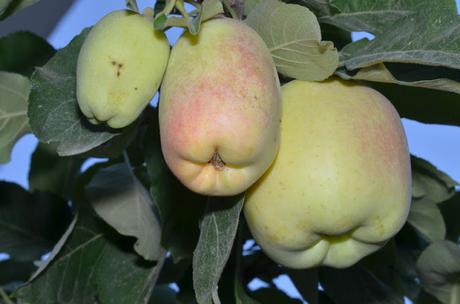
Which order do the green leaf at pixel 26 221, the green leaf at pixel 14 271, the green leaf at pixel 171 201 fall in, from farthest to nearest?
the green leaf at pixel 14 271 → the green leaf at pixel 26 221 → the green leaf at pixel 171 201

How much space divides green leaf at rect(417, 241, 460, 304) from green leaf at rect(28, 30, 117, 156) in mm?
434

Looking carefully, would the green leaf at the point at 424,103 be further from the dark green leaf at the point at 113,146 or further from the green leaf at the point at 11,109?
the green leaf at the point at 11,109

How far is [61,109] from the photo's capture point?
29.7 inches

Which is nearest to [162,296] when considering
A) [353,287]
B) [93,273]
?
[93,273]

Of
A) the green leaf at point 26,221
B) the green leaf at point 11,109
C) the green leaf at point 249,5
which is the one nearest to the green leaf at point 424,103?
the green leaf at point 249,5

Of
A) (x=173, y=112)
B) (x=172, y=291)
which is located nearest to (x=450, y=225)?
(x=172, y=291)

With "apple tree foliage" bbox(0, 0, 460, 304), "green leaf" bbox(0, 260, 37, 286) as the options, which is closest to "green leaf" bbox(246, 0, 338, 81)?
"apple tree foliage" bbox(0, 0, 460, 304)

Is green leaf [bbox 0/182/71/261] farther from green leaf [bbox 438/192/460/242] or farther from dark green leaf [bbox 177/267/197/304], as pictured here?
green leaf [bbox 438/192/460/242]

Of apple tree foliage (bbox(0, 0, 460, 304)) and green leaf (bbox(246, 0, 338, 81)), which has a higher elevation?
green leaf (bbox(246, 0, 338, 81))

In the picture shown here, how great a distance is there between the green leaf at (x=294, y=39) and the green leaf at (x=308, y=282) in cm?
32

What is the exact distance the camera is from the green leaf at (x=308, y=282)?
955 mm

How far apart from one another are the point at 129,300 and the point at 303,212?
0.34 m

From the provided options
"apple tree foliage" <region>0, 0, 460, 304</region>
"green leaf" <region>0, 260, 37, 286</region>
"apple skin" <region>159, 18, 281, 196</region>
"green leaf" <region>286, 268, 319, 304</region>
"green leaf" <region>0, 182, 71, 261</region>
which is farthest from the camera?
"green leaf" <region>0, 260, 37, 286</region>

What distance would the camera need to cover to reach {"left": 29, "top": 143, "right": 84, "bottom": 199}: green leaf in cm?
126
